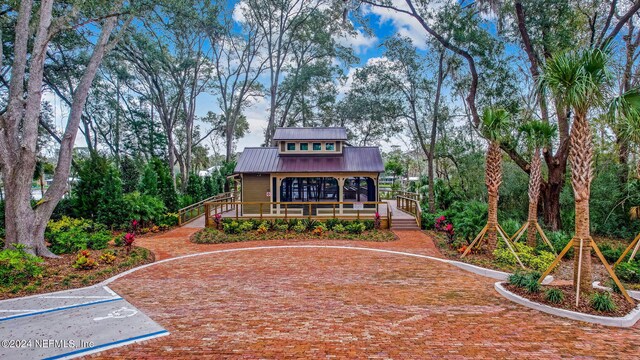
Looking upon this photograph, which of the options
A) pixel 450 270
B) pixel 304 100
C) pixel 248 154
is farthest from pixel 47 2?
pixel 304 100

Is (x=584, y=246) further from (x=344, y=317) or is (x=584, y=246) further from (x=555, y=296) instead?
(x=344, y=317)

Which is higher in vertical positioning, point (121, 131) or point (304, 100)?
point (304, 100)

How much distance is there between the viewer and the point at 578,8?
12570 mm

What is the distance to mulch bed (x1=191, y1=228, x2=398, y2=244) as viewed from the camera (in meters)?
12.5

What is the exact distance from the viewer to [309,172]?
1642cm

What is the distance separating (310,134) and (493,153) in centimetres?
1092

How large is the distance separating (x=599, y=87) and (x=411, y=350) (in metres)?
5.97

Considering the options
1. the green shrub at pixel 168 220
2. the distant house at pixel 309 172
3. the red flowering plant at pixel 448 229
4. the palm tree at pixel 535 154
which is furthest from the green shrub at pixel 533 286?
the green shrub at pixel 168 220

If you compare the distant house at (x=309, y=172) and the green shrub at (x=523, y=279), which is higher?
the distant house at (x=309, y=172)

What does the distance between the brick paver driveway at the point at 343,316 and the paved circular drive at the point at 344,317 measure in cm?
2

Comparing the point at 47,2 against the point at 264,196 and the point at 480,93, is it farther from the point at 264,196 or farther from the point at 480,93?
the point at 480,93

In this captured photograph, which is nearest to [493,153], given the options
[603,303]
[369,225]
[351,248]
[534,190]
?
[534,190]

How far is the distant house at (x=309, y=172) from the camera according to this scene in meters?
16.5

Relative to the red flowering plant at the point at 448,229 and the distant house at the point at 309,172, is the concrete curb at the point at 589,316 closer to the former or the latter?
the red flowering plant at the point at 448,229
